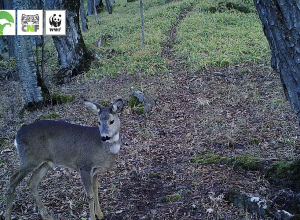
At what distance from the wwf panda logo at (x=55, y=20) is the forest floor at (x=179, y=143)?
3426 mm

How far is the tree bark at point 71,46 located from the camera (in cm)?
1293

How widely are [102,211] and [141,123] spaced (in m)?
3.22

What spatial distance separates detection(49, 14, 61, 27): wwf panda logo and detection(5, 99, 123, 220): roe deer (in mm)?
9174

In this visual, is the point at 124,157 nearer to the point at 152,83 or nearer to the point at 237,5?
the point at 152,83

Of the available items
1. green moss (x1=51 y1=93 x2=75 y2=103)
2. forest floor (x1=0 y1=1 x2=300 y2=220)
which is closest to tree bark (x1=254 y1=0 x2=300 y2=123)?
forest floor (x1=0 y1=1 x2=300 y2=220)

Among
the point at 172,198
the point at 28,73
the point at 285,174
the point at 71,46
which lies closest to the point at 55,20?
the point at 71,46

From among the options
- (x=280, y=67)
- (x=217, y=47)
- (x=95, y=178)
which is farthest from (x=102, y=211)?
(x=217, y=47)

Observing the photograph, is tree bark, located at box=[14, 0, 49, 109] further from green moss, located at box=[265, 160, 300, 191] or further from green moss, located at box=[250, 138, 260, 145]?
green moss, located at box=[265, 160, 300, 191]

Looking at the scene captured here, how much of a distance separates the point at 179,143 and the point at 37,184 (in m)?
2.77

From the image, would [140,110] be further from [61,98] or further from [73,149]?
[73,149]

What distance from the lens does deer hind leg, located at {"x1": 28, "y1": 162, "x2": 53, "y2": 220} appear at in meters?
4.68

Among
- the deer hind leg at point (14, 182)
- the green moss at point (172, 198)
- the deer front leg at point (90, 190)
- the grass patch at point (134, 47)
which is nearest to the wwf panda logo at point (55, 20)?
the grass patch at point (134, 47)

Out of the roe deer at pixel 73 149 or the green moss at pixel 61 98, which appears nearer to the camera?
the roe deer at pixel 73 149

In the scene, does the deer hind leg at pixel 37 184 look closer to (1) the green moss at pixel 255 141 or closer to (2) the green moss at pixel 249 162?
(2) the green moss at pixel 249 162
